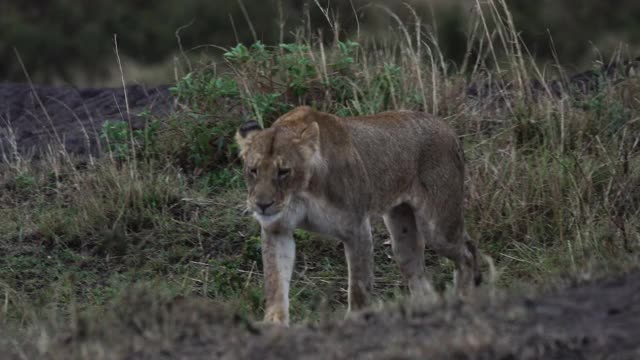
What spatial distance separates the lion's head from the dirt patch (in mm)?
3316

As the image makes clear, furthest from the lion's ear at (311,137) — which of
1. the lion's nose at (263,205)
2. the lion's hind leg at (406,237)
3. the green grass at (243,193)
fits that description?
the green grass at (243,193)

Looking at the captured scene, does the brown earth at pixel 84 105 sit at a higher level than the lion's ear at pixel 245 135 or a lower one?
lower

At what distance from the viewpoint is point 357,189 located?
8.38 meters

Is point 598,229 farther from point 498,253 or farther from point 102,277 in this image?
point 102,277

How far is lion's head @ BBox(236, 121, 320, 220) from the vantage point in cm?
786

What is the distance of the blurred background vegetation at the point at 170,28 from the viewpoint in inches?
883

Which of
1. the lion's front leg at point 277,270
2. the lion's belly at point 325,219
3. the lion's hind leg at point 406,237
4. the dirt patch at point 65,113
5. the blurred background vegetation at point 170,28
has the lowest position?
the blurred background vegetation at point 170,28

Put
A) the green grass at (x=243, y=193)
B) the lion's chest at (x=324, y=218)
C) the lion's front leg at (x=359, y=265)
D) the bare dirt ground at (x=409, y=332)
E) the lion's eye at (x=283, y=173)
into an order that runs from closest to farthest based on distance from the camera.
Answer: the bare dirt ground at (x=409, y=332)
the lion's eye at (x=283, y=173)
the lion's chest at (x=324, y=218)
the lion's front leg at (x=359, y=265)
the green grass at (x=243, y=193)

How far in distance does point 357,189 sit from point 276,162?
62 centimetres

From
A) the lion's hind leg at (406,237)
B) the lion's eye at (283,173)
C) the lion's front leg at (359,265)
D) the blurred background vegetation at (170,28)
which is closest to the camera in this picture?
the lion's eye at (283,173)

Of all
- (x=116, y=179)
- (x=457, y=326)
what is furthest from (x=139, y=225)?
(x=457, y=326)

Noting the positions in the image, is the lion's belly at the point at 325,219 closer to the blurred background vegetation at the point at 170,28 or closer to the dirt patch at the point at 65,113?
the dirt patch at the point at 65,113

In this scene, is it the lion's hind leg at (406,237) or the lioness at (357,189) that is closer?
the lioness at (357,189)

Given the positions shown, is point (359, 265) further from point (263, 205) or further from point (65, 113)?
point (65, 113)
